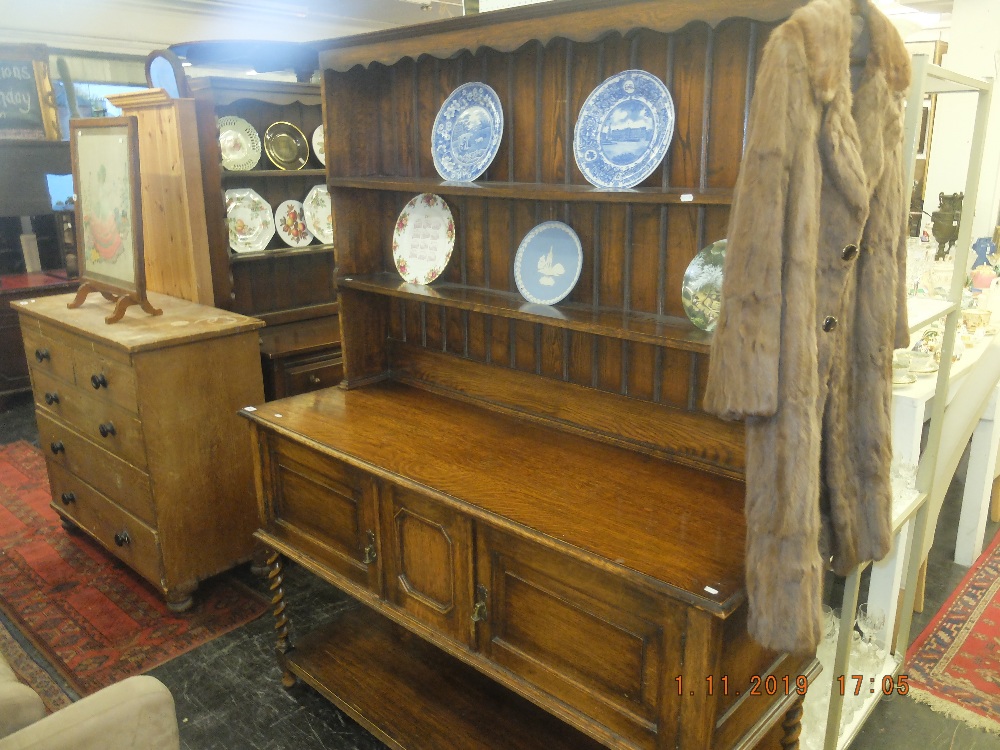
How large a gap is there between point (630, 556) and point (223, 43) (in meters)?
2.38

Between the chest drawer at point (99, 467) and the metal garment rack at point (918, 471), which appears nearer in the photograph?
the metal garment rack at point (918, 471)

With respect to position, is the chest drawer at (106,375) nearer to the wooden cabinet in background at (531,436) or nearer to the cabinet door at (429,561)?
the wooden cabinet in background at (531,436)

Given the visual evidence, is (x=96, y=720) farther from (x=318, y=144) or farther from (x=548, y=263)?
(x=318, y=144)

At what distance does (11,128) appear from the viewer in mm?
5113

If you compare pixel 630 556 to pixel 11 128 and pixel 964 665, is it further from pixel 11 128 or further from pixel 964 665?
pixel 11 128

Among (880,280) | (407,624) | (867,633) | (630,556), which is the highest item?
(880,280)

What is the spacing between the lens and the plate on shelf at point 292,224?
340 centimetres

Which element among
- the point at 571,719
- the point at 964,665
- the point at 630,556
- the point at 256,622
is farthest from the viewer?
the point at 256,622

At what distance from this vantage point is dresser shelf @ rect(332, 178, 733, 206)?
1483mm

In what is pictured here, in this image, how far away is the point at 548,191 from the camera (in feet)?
5.63

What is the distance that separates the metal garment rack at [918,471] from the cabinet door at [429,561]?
84 centimetres

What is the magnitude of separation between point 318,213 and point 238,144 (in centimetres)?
45

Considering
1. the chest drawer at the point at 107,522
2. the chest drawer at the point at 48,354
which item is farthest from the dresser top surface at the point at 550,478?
the chest drawer at the point at 48,354

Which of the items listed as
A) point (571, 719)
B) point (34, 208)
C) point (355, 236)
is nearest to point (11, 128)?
point (34, 208)
